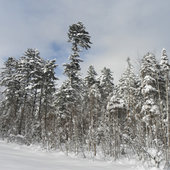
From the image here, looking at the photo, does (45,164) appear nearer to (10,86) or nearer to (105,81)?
(10,86)

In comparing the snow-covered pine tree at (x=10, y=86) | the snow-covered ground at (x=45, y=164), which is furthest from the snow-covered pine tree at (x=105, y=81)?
the snow-covered ground at (x=45, y=164)

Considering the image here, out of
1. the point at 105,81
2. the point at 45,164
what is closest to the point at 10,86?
the point at 105,81

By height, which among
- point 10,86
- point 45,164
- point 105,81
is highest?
point 105,81

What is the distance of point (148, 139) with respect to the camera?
6.52 m

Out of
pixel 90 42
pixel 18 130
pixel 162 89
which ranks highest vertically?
pixel 90 42

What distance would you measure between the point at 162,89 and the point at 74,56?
10.6 m

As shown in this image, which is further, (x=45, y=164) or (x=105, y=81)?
(x=105, y=81)

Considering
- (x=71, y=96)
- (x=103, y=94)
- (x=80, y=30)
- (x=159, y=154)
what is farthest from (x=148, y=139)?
(x=103, y=94)

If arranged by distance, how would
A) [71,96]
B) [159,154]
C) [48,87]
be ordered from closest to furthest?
[159,154] → [71,96] → [48,87]

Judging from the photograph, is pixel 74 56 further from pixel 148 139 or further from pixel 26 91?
pixel 148 139

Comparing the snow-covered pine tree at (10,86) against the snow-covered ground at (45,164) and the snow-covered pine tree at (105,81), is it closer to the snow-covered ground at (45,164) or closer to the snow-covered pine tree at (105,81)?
the snow-covered pine tree at (105,81)

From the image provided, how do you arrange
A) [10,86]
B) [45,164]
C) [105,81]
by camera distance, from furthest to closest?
[105,81]
[10,86]
[45,164]

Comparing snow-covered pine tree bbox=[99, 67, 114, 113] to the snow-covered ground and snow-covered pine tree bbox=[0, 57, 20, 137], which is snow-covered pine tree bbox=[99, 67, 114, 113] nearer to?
snow-covered pine tree bbox=[0, 57, 20, 137]

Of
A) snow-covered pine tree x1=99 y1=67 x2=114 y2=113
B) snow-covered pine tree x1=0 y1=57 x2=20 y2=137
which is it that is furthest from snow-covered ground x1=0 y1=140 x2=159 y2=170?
snow-covered pine tree x1=99 y1=67 x2=114 y2=113
